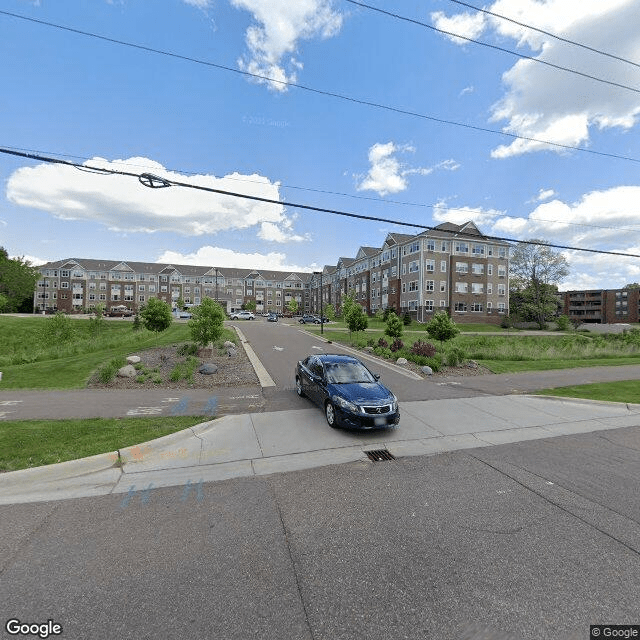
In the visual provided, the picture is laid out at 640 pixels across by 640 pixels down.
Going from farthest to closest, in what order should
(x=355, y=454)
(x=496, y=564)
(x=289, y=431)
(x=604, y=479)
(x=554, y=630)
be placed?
(x=289, y=431)
(x=355, y=454)
(x=604, y=479)
(x=496, y=564)
(x=554, y=630)

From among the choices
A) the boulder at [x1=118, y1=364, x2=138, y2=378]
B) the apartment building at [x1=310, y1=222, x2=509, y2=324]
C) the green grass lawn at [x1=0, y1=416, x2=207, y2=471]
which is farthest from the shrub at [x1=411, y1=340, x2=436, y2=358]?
the apartment building at [x1=310, y1=222, x2=509, y2=324]

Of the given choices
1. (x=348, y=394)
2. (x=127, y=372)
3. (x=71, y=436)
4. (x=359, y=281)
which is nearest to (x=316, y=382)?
(x=348, y=394)

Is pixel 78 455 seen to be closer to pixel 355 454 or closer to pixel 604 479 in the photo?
pixel 355 454

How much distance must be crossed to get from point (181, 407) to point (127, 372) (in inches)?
166

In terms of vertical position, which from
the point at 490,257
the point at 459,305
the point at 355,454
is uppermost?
the point at 490,257

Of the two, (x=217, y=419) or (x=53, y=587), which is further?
(x=217, y=419)

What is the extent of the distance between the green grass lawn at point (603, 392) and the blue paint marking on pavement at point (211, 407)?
10.00m

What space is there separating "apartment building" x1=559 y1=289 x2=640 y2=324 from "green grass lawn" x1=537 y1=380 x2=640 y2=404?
311ft

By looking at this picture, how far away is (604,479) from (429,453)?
2.60 m

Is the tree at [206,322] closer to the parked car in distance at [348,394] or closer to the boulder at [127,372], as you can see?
the boulder at [127,372]

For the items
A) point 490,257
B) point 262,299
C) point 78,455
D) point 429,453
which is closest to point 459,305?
point 490,257

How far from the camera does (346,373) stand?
863cm

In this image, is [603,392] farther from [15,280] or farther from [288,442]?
[15,280]

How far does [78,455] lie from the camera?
5469 mm
